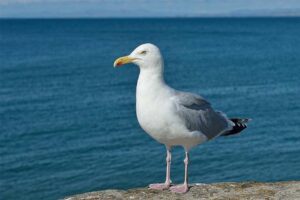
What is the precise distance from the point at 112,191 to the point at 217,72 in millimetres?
69354

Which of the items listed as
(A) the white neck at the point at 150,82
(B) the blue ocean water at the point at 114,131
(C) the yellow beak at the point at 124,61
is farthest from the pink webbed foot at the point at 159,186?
(B) the blue ocean water at the point at 114,131

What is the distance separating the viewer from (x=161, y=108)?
8.28 m

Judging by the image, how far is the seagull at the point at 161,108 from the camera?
27.1ft

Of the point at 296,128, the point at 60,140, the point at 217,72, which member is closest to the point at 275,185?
the point at 60,140

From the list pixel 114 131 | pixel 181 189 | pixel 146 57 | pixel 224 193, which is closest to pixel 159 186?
pixel 181 189

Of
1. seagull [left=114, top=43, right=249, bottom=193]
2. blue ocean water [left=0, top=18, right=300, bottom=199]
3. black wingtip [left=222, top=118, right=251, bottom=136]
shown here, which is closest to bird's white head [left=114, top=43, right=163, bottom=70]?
seagull [left=114, top=43, right=249, bottom=193]

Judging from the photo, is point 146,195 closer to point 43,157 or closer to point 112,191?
point 112,191

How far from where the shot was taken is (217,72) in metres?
76.8

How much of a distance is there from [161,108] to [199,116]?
1055 mm

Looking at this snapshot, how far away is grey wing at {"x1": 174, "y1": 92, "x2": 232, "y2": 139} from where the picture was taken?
8672 mm

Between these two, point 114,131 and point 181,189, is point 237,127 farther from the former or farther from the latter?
point 114,131

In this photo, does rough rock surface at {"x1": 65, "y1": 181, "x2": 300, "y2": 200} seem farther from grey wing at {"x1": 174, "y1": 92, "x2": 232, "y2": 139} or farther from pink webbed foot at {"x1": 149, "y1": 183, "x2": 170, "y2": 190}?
grey wing at {"x1": 174, "y1": 92, "x2": 232, "y2": 139}

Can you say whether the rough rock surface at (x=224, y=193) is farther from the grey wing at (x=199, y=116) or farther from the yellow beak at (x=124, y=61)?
the yellow beak at (x=124, y=61)

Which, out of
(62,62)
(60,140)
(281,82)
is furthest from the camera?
(62,62)
